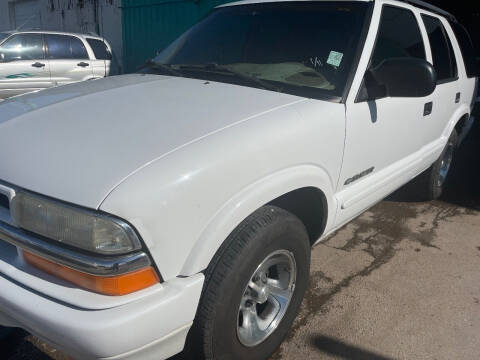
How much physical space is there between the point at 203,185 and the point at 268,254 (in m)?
0.57

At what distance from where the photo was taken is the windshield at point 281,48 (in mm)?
2414

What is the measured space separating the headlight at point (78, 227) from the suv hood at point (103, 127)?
0.04 m

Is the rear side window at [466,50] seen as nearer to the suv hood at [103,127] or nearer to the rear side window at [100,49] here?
the suv hood at [103,127]

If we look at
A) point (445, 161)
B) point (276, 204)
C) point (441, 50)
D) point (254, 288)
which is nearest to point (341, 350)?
point (254, 288)

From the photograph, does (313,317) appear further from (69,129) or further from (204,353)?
(69,129)

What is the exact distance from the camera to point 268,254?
76.8 inches

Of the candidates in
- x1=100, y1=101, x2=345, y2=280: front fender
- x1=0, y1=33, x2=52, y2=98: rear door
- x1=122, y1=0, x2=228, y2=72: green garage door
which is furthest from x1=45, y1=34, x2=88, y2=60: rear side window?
x1=100, y1=101, x2=345, y2=280: front fender

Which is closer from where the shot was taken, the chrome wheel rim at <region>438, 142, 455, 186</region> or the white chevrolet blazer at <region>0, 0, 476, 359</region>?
the white chevrolet blazer at <region>0, 0, 476, 359</region>

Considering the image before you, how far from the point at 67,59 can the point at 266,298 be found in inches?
311

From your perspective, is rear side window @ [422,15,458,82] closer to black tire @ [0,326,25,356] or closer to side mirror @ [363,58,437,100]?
side mirror @ [363,58,437,100]

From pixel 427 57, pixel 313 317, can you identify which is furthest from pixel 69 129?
pixel 427 57

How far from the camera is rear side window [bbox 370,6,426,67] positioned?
2744mm

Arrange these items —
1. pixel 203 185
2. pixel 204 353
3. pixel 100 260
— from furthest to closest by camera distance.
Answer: pixel 204 353
pixel 203 185
pixel 100 260

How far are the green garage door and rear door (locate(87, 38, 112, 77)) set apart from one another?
5.21ft
